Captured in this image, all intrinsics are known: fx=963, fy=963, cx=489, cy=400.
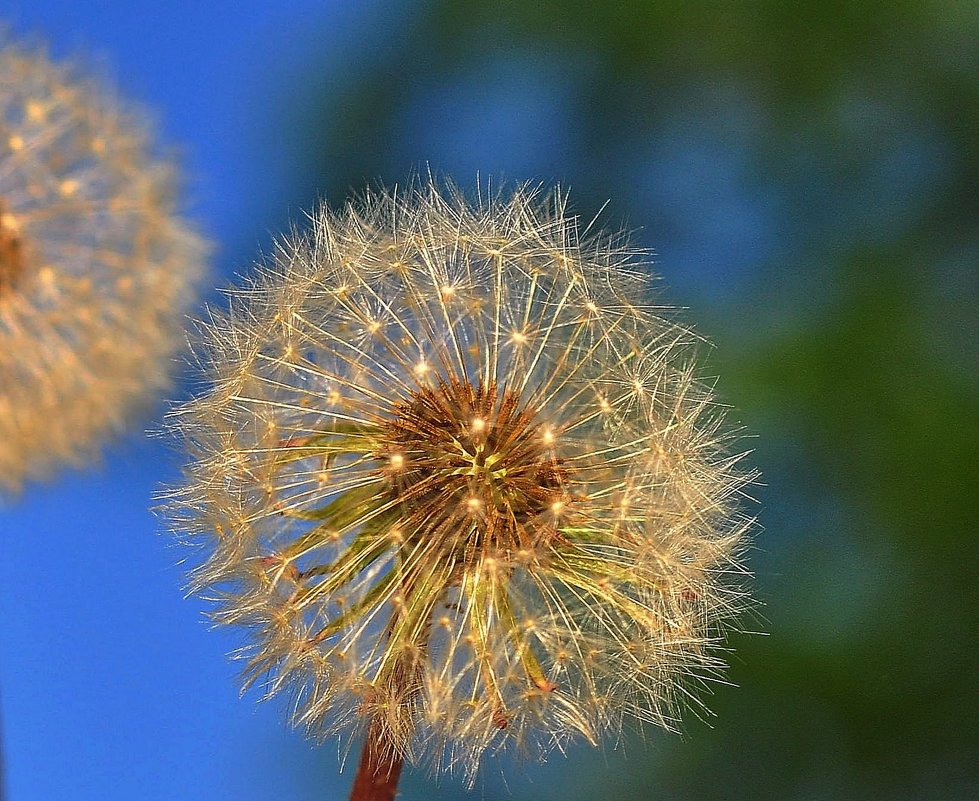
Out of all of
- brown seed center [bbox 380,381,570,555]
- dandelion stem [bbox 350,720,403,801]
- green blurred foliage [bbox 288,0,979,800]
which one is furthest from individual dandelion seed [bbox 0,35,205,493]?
green blurred foliage [bbox 288,0,979,800]

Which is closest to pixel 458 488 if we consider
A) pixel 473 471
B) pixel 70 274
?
pixel 473 471

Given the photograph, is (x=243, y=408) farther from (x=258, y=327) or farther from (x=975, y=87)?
(x=975, y=87)

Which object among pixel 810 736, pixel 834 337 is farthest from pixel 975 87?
pixel 810 736

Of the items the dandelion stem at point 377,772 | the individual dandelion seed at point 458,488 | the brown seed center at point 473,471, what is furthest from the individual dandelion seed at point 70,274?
the dandelion stem at point 377,772

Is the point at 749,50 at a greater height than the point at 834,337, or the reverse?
the point at 749,50

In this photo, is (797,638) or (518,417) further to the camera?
(797,638)

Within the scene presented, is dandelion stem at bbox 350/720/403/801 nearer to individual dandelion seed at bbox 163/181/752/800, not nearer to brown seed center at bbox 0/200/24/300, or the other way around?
individual dandelion seed at bbox 163/181/752/800

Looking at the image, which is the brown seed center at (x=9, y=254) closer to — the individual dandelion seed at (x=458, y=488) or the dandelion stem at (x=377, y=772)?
the individual dandelion seed at (x=458, y=488)

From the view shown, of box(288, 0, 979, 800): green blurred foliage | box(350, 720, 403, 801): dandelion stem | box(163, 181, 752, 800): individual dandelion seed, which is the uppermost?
box(288, 0, 979, 800): green blurred foliage
